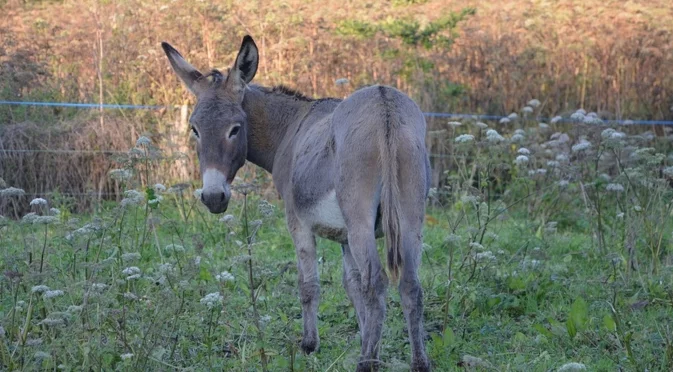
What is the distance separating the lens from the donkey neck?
5.27 m

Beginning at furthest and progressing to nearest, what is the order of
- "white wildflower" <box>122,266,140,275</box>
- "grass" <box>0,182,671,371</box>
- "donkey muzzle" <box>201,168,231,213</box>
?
1. "donkey muzzle" <box>201,168,231,213</box>
2. "white wildflower" <box>122,266,140,275</box>
3. "grass" <box>0,182,671,371</box>

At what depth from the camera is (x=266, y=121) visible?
5293 millimetres

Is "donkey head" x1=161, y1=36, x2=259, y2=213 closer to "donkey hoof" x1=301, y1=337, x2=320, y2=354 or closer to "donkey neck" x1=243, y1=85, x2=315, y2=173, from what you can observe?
"donkey neck" x1=243, y1=85, x2=315, y2=173

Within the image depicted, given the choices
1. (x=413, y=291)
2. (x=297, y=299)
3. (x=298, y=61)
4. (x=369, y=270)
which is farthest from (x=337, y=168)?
(x=298, y=61)

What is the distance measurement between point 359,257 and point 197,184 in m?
4.64

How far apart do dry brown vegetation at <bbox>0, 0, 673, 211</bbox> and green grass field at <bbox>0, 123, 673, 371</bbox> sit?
182 centimetres

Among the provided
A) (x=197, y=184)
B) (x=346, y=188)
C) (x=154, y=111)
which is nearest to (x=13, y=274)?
(x=346, y=188)

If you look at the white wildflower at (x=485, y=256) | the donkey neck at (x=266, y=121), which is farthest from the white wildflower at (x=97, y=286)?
the white wildflower at (x=485, y=256)

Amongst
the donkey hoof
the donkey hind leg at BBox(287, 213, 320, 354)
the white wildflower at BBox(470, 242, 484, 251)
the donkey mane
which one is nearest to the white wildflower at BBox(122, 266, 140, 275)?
the donkey hind leg at BBox(287, 213, 320, 354)

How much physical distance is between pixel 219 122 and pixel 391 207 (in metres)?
1.30

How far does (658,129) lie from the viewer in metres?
10.6

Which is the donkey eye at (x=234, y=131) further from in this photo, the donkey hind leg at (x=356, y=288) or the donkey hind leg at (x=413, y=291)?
the donkey hind leg at (x=413, y=291)

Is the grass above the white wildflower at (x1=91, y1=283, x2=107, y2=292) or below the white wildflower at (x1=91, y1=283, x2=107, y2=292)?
below

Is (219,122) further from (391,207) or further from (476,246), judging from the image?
(476,246)
